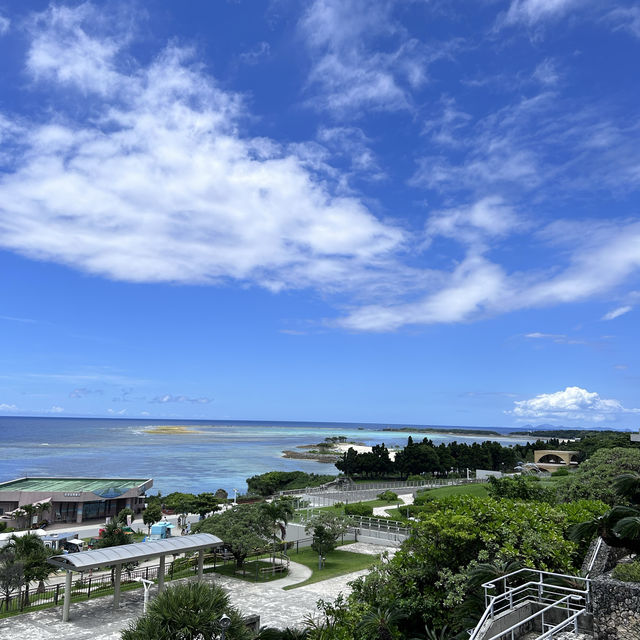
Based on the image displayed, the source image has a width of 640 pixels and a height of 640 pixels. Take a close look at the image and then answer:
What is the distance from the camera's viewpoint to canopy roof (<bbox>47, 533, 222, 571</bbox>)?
20.4 metres

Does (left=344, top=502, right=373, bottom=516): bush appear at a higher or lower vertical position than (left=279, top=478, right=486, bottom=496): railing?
higher

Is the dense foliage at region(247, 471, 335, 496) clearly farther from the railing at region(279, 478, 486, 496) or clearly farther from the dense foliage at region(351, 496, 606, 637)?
the dense foliage at region(351, 496, 606, 637)

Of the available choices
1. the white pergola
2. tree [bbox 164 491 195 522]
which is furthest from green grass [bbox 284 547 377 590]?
tree [bbox 164 491 195 522]

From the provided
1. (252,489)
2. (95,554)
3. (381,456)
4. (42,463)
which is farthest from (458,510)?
(42,463)

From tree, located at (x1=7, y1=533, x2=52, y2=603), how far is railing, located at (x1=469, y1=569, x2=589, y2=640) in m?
19.6

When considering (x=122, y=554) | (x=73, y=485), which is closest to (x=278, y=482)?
(x=73, y=485)

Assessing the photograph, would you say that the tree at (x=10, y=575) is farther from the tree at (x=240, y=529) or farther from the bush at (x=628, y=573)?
the bush at (x=628, y=573)

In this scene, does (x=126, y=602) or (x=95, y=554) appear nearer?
(x=95, y=554)

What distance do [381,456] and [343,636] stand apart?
219 ft

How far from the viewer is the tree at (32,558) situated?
23.0 meters

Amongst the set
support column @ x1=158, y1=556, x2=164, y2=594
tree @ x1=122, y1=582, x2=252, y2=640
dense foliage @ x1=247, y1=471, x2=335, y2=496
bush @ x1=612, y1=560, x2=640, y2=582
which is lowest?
dense foliage @ x1=247, y1=471, x2=335, y2=496

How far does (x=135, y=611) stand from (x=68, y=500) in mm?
28190

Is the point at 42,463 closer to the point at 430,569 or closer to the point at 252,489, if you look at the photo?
the point at 252,489

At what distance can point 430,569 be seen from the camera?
16.9 m
